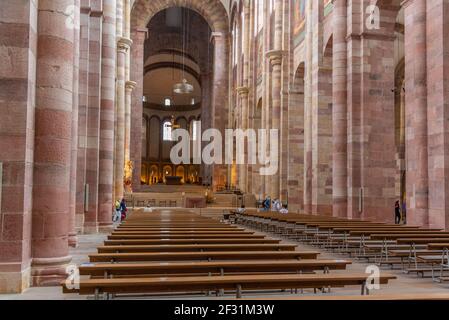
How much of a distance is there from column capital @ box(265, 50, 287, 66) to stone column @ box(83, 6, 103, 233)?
14616 mm

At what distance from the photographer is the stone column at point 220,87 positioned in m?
48.8

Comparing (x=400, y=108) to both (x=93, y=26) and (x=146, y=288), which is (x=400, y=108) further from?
(x=146, y=288)

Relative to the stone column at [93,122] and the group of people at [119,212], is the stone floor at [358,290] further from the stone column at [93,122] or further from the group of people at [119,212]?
the group of people at [119,212]

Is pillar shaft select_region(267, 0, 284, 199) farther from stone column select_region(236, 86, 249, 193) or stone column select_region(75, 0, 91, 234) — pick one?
stone column select_region(75, 0, 91, 234)

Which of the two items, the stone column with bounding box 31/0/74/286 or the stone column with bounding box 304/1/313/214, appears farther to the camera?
the stone column with bounding box 304/1/313/214

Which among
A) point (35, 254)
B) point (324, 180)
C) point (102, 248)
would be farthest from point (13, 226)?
point (324, 180)

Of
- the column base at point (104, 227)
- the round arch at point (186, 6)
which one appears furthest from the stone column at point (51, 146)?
the round arch at point (186, 6)

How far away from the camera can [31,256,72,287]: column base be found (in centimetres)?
779

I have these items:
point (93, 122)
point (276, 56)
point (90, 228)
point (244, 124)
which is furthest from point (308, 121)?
point (244, 124)

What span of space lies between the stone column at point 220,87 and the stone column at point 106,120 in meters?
28.9

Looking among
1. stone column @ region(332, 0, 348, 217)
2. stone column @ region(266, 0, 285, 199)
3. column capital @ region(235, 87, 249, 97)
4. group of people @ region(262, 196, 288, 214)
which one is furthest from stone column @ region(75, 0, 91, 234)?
column capital @ region(235, 87, 249, 97)

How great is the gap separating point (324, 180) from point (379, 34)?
23.8 ft

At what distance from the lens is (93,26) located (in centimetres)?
1791

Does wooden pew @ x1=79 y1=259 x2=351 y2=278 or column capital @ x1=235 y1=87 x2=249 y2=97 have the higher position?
column capital @ x1=235 y1=87 x2=249 y2=97
